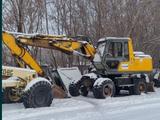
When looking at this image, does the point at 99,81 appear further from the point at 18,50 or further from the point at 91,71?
the point at 18,50

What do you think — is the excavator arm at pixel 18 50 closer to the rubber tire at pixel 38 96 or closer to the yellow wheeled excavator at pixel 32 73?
the yellow wheeled excavator at pixel 32 73

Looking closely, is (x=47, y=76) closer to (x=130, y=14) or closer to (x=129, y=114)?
(x=129, y=114)

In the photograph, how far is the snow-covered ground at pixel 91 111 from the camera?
10.9 meters

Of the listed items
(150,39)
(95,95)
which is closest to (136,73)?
(95,95)

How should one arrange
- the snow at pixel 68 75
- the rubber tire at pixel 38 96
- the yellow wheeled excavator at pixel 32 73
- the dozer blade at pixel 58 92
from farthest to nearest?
1. the snow at pixel 68 75
2. the dozer blade at pixel 58 92
3. the yellow wheeled excavator at pixel 32 73
4. the rubber tire at pixel 38 96

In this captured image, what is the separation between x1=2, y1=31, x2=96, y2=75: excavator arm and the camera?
1488cm

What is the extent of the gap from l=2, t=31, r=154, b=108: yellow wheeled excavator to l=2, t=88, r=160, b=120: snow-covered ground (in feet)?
3.09

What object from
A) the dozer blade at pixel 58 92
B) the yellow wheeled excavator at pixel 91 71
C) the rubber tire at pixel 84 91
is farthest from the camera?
the rubber tire at pixel 84 91

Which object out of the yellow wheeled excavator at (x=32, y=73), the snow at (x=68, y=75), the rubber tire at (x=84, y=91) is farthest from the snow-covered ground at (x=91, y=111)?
the rubber tire at (x=84, y=91)

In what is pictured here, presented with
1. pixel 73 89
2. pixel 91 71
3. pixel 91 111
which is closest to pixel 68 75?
pixel 73 89

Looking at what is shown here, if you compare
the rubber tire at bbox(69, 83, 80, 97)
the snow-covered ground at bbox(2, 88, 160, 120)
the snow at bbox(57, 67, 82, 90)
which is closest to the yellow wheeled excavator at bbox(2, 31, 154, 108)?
the rubber tire at bbox(69, 83, 80, 97)

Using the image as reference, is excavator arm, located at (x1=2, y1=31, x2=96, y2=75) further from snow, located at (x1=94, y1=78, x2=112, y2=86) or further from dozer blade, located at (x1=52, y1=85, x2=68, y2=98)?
snow, located at (x1=94, y1=78, x2=112, y2=86)

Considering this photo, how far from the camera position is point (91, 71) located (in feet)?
61.9

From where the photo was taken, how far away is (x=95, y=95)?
16594mm
